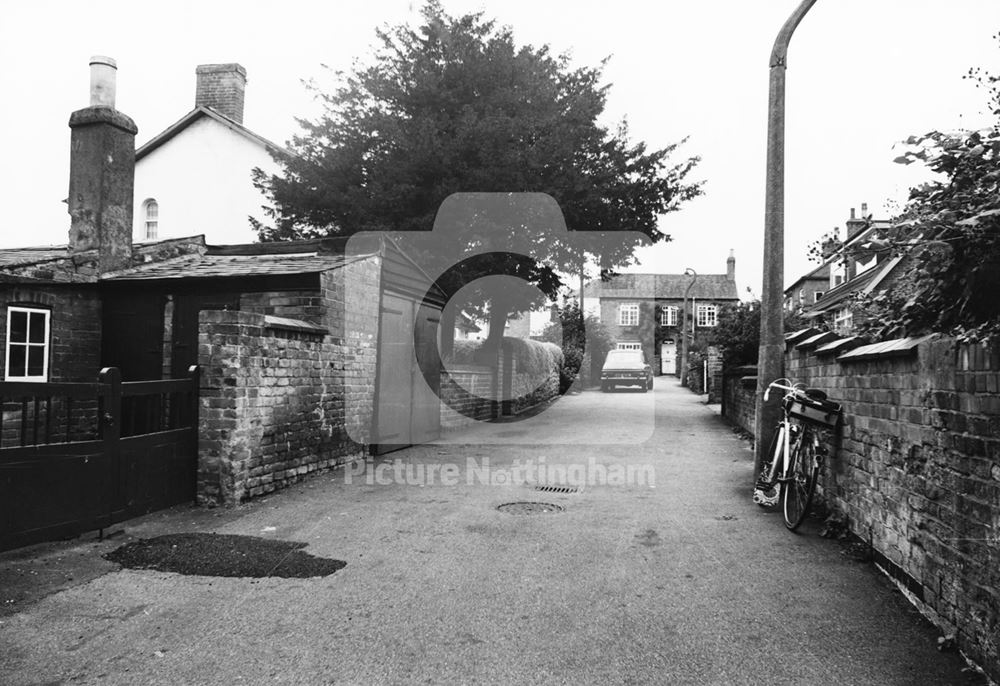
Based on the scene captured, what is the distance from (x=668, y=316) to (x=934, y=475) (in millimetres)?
55076

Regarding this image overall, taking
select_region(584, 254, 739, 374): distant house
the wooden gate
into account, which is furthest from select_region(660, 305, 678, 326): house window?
the wooden gate

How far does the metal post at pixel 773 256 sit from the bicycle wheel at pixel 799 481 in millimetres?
1854

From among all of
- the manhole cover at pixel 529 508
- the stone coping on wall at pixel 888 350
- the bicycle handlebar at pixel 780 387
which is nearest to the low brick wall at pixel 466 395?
the manhole cover at pixel 529 508

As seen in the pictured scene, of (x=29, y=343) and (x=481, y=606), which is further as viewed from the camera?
(x=29, y=343)

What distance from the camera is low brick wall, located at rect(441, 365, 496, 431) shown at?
48.5 feet

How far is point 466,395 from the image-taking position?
16.1 m

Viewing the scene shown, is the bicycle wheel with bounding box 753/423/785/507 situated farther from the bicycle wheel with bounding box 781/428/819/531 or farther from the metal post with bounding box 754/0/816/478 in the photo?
the metal post with bounding box 754/0/816/478

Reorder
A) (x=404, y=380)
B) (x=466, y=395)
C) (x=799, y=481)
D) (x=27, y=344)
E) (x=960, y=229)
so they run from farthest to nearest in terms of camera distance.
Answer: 1. (x=466, y=395)
2. (x=404, y=380)
3. (x=27, y=344)
4. (x=799, y=481)
5. (x=960, y=229)

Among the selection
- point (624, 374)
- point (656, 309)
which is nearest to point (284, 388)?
point (624, 374)

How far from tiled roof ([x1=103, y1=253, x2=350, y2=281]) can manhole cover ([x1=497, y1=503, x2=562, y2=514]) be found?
13.2 ft

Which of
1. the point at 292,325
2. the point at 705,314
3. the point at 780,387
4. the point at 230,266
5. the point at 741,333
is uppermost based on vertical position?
the point at 705,314

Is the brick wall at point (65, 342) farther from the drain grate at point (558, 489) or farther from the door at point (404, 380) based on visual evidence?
the drain grate at point (558, 489)

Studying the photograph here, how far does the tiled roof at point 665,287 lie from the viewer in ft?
193

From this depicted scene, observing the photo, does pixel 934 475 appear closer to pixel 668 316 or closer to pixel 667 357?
pixel 667 357
